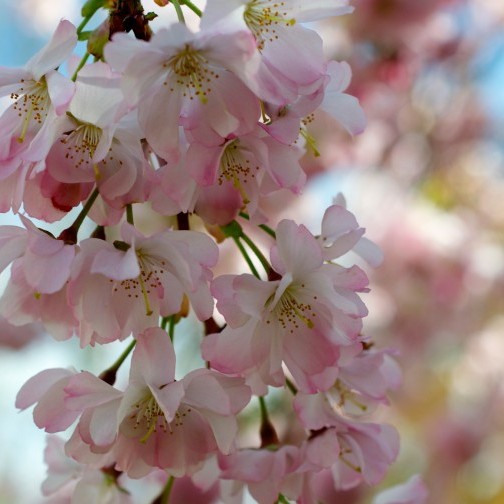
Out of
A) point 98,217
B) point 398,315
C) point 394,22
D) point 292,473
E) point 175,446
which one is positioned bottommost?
A: point 398,315

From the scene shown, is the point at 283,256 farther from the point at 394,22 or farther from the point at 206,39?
the point at 394,22

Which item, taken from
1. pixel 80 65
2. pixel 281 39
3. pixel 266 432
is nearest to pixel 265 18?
pixel 281 39

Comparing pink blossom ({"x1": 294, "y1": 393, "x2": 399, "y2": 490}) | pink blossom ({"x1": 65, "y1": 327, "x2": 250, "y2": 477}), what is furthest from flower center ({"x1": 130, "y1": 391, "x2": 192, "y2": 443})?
pink blossom ({"x1": 294, "y1": 393, "x2": 399, "y2": 490})

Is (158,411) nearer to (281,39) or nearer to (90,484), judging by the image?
(90,484)

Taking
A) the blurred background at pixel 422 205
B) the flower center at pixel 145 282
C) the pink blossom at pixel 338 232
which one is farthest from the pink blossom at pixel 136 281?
Result: the blurred background at pixel 422 205

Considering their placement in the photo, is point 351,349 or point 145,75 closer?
point 145,75

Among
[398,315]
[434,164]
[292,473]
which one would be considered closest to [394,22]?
[434,164]

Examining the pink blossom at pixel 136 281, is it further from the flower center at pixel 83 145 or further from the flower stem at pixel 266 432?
the flower stem at pixel 266 432

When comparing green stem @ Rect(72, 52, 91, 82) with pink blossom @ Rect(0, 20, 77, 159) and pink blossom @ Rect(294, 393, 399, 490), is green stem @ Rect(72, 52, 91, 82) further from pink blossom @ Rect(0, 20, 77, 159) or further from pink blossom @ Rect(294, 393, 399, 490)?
pink blossom @ Rect(294, 393, 399, 490)

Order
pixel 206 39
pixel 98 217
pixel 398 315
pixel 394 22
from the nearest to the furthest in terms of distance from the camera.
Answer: pixel 206 39 → pixel 98 217 → pixel 394 22 → pixel 398 315
